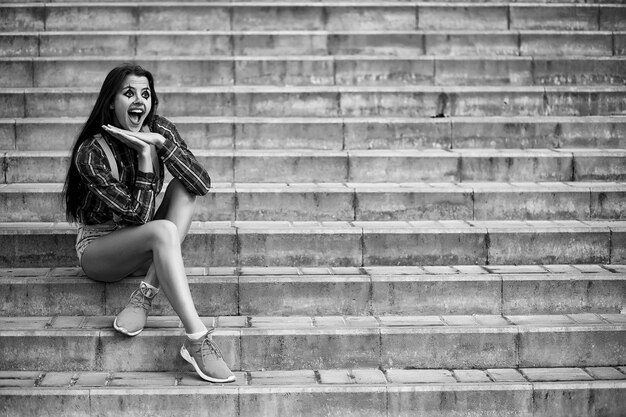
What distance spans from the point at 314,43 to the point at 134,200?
3661 millimetres

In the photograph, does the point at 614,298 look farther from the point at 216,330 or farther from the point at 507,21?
the point at 507,21

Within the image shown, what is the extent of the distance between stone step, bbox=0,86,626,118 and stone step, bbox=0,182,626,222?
1.05 meters

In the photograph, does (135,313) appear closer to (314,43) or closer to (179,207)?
(179,207)

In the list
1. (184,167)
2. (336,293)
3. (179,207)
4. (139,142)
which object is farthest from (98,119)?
(336,293)

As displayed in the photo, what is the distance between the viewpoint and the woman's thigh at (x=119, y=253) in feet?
16.7

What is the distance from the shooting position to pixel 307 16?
8641mm

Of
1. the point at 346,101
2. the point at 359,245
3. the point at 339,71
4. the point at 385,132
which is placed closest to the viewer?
the point at 359,245

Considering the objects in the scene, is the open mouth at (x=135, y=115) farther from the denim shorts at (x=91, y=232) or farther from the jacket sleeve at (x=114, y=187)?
the denim shorts at (x=91, y=232)

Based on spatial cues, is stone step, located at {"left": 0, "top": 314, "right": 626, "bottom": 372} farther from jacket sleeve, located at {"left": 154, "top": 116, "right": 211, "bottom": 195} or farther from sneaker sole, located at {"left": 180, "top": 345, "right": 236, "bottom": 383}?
jacket sleeve, located at {"left": 154, "top": 116, "right": 211, "bottom": 195}

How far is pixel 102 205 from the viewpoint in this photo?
5.29m

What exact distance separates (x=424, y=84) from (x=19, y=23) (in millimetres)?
3650

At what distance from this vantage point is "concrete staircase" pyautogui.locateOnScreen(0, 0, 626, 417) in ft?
17.0

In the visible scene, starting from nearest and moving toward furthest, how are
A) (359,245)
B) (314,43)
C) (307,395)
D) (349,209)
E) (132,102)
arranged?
1. (307,395)
2. (132,102)
3. (359,245)
4. (349,209)
5. (314,43)

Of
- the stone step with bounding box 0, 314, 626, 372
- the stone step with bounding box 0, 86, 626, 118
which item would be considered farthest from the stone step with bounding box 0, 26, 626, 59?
the stone step with bounding box 0, 314, 626, 372
